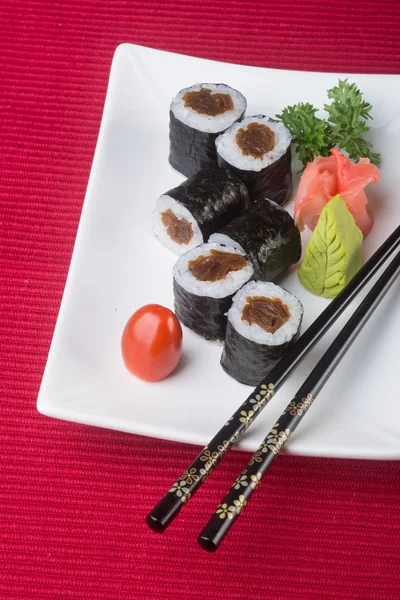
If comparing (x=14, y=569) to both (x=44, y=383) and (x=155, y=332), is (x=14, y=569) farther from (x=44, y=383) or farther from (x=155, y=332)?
(x=155, y=332)

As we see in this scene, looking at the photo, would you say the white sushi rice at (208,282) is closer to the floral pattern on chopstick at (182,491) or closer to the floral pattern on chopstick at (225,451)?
the floral pattern on chopstick at (225,451)

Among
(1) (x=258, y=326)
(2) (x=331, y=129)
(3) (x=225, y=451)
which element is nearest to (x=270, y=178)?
(2) (x=331, y=129)

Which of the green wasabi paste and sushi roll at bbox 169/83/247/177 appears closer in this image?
the green wasabi paste

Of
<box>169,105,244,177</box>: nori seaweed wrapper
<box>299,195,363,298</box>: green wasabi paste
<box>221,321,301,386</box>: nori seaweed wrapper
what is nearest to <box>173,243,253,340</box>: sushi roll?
<box>221,321,301,386</box>: nori seaweed wrapper

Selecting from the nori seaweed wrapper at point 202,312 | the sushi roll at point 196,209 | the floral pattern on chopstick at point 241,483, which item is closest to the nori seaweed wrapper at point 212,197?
the sushi roll at point 196,209

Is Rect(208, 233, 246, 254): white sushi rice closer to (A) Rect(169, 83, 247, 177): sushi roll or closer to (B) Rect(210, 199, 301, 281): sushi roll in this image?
(B) Rect(210, 199, 301, 281): sushi roll
